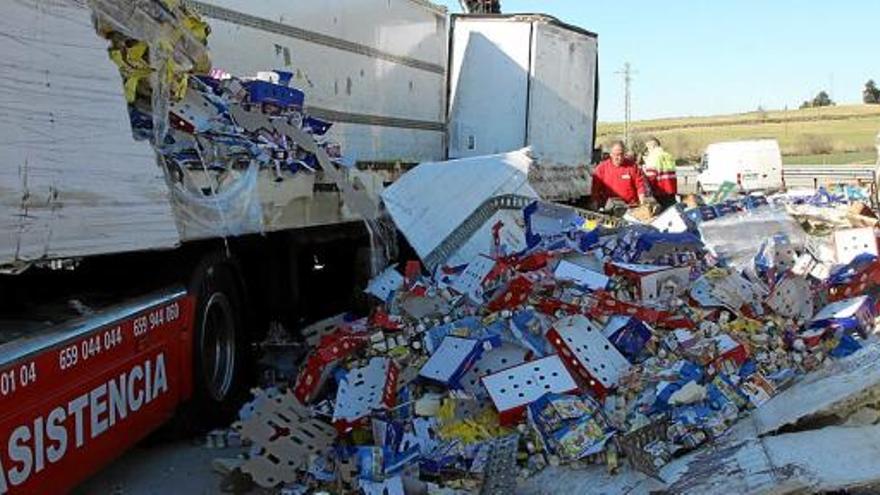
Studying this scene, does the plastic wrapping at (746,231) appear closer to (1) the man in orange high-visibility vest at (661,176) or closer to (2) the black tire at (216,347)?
(2) the black tire at (216,347)

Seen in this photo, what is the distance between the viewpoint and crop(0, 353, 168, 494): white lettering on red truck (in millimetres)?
3463

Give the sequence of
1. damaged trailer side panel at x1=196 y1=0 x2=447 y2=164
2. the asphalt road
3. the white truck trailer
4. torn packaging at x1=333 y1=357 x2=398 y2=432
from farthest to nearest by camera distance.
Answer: the white truck trailer → damaged trailer side panel at x1=196 y1=0 x2=447 y2=164 → torn packaging at x1=333 y1=357 x2=398 y2=432 → the asphalt road

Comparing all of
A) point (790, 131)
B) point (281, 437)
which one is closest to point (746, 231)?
→ point (281, 437)

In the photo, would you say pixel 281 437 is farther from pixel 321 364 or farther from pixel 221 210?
pixel 221 210

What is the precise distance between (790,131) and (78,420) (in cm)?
5946

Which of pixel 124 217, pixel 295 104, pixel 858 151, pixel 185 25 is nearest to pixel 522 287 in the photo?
pixel 295 104

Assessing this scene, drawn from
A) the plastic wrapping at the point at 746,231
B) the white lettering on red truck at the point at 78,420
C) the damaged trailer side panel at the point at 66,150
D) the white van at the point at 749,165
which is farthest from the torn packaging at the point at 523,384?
the white van at the point at 749,165

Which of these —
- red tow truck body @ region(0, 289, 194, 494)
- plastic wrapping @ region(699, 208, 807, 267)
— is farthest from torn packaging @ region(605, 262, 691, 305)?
red tow truck body @ region(0, 289, 194, 494)

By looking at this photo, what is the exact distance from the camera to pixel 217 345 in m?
5.75

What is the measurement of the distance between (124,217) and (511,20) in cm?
841

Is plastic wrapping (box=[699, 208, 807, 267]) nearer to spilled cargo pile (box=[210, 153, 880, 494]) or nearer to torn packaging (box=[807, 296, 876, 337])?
spilled cargo pile (box=[210, 153, 880, 494])

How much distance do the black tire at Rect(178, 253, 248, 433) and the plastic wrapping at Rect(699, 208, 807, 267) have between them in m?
3.87

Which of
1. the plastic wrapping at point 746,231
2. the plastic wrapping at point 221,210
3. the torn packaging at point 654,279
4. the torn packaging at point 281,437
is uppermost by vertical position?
the plastic wrapping at point 221,210

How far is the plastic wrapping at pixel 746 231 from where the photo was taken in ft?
27.1
